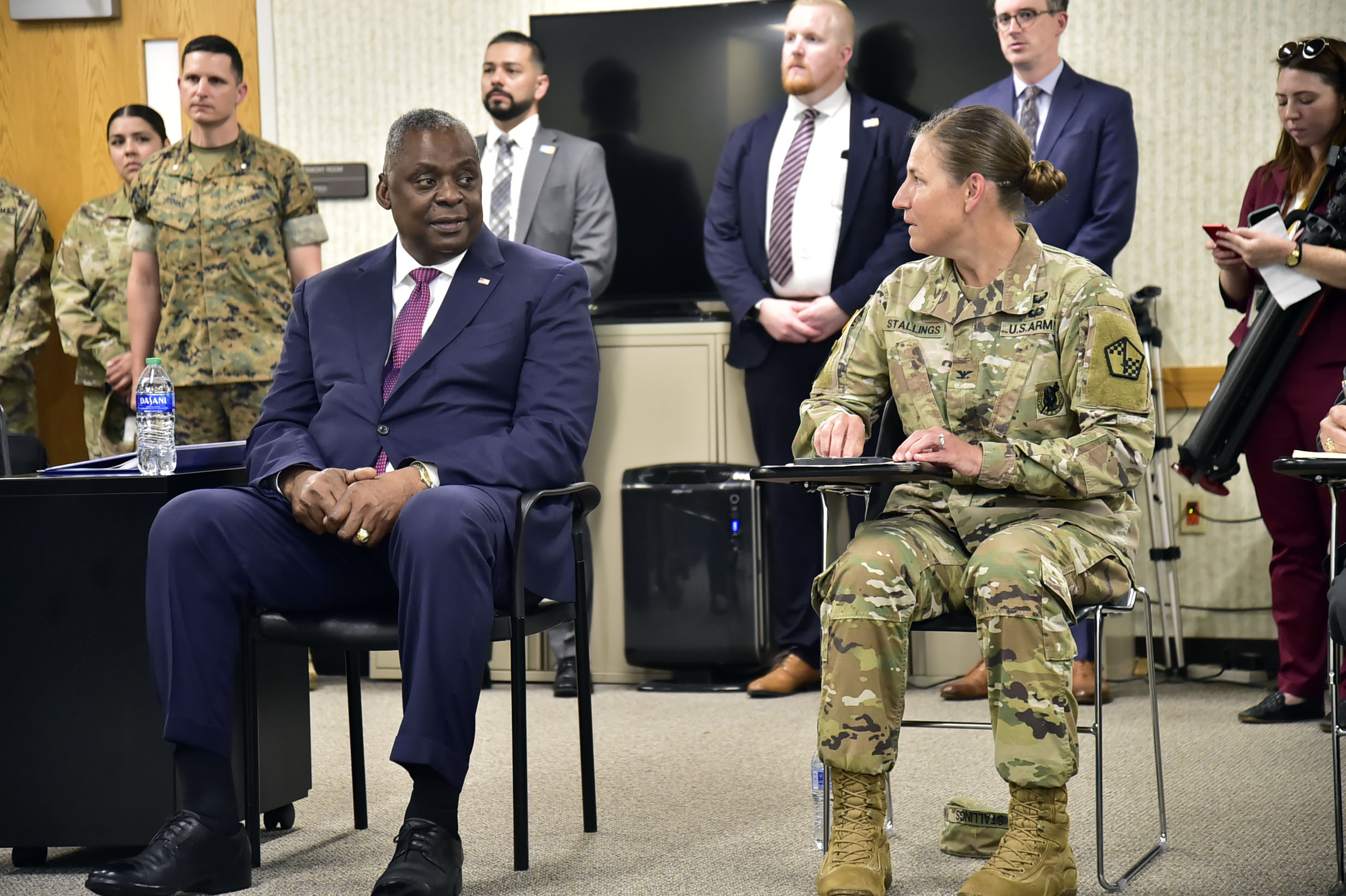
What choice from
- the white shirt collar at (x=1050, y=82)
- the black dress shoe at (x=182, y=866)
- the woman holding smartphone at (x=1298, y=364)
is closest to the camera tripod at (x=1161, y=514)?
the woman holding smartphone at (x=1298, y=364)

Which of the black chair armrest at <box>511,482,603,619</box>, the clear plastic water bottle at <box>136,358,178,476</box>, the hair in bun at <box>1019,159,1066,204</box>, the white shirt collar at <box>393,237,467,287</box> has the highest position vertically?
the hair in bun at <box>1019,159,1066,204</box>

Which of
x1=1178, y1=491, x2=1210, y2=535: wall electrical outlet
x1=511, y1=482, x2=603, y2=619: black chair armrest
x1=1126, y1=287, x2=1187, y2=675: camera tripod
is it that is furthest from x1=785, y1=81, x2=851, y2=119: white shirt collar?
x1=511, y1=482, x2=603, y2=619: black chair armrest

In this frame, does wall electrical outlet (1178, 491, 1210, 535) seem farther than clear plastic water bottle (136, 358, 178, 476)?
Yes

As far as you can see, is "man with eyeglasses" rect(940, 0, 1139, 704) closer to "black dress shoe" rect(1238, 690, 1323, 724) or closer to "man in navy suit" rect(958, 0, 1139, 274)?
"man in navy suit" rect(958, 0, 1139, 274)

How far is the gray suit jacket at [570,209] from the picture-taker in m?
4.23

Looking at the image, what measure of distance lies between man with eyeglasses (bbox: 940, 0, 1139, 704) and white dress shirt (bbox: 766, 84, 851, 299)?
505 mm

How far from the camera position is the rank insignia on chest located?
86.6 inches

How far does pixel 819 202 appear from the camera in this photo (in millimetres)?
4066

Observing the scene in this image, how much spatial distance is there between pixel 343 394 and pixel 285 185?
189cm

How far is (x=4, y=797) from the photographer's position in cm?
239

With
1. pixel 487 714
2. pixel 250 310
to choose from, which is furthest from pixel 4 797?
pixel 250 310

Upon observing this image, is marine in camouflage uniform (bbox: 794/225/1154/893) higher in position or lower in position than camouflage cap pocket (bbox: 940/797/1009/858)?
higher

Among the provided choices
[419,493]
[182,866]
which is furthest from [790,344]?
[182,866]

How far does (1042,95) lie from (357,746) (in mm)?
2597
